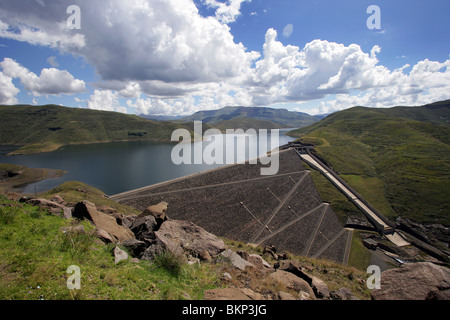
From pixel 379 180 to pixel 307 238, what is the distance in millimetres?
44119

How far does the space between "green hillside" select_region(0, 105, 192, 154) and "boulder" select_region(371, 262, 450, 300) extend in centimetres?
14060

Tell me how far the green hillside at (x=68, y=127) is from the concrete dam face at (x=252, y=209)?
374 ft

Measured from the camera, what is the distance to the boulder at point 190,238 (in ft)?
33.2

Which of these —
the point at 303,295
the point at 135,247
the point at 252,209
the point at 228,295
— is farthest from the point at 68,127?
the point at 303,295

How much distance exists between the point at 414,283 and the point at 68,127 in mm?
181967

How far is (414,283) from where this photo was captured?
7410mm

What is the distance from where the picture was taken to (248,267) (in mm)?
9547

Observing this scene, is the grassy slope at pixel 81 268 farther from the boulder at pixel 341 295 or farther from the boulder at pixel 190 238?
the boulder at pixel 341 295

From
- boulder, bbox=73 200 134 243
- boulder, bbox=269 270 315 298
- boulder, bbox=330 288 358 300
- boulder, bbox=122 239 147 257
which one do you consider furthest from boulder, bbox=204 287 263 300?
boulder, bbox=73 200 134 243

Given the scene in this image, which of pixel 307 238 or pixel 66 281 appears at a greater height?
pixel 66 281

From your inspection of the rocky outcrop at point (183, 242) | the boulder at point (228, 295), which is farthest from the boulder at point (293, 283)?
the rocky outcrop at point (183, 242)
